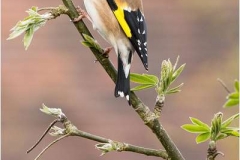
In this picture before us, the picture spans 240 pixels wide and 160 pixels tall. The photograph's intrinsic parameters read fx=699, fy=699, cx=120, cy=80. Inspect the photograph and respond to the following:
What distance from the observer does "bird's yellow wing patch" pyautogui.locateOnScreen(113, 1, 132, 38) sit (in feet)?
9.03

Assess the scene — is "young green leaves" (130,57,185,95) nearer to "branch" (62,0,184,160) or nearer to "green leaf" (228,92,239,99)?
"branch" (62,0,184,160)

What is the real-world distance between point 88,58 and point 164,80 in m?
4.32

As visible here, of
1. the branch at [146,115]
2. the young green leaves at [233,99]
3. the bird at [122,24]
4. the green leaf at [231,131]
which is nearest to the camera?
the young green leaves at [233,99]

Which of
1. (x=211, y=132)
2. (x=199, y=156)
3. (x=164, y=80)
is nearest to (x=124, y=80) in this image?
(x=164, y=80)

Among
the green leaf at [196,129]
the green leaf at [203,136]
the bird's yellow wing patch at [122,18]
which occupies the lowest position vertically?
the green leaf at [203,136]

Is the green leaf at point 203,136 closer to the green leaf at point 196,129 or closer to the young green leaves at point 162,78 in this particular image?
the green leaf at point 196,129

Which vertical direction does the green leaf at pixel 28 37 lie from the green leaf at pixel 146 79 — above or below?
above

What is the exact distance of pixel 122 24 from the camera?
2.79 metres

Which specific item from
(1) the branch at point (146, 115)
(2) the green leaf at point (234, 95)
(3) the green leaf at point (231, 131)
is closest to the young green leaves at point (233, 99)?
(2) the green leaf at point (234, 95)

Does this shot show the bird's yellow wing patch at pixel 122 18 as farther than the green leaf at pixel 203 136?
Yes

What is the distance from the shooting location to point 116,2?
290 centimetres

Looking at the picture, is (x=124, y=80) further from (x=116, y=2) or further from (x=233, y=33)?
(x=233, y=33)

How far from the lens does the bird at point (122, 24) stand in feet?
8.76

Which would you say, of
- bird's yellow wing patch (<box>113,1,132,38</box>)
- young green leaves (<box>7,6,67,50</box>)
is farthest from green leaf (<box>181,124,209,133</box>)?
bird's yellow wing patch (<box>113,1,132,38</box>)
